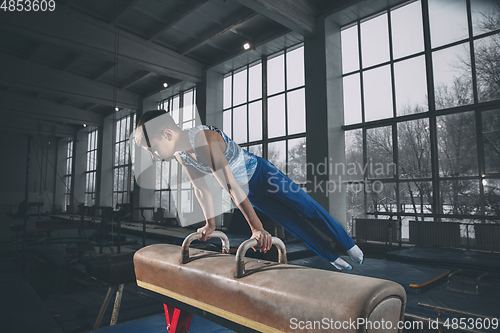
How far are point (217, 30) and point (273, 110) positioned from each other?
275cm

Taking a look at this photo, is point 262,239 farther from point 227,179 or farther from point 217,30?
point 217,30

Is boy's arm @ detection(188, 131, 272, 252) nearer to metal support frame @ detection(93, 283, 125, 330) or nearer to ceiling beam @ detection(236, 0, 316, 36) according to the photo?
metal support frame @ detection(93, 283, 125, 330)

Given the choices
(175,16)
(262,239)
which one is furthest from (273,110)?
(262,239)

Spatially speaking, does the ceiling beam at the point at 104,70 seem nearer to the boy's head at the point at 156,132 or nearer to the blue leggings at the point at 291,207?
the boy's head at the point at 156,132

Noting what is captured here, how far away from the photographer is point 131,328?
2.44 metres

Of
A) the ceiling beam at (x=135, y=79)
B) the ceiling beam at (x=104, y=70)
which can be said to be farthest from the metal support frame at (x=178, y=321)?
the ceiling beam at (x=135, y=79)

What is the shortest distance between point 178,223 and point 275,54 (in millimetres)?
6849

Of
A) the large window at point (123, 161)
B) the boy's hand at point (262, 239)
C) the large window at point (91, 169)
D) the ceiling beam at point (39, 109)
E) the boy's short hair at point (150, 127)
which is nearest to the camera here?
the boy's hand at point (262, 239)

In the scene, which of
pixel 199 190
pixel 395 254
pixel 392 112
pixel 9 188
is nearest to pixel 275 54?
pixel 392 112

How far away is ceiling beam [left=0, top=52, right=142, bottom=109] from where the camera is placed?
911cm

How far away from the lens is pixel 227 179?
4.88ft

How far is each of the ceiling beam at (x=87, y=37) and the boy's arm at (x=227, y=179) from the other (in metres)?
5.60

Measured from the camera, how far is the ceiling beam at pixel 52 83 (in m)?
9.11

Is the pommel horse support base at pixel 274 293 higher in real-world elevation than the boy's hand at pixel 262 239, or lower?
lower
